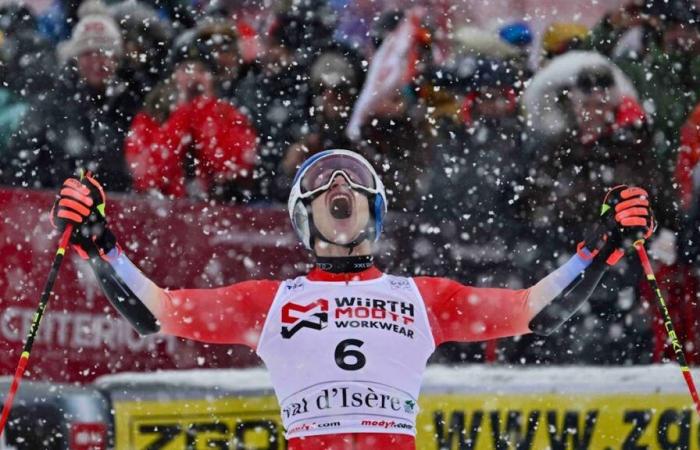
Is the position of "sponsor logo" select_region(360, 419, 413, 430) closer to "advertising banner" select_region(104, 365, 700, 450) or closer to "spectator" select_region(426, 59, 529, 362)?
"advertising banner" select_region(104, 365, 700, 450)

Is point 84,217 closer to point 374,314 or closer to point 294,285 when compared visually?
point 294,285

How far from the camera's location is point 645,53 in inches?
284

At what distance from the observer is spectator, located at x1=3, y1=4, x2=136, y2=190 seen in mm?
6816

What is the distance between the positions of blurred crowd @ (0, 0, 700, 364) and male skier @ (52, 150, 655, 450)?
1566 millimetres

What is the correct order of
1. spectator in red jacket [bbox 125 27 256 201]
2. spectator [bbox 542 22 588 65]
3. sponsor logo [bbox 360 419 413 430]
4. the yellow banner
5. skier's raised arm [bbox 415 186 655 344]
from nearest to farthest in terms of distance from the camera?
sponsor logo [bbox 360 419 413 430] → skier's raised arm [bbox 415 186 655 344] → the yellow banner → spectator in red jacket [bbox 125 27 256 201] → spectator [bbox 542 22 588 65]

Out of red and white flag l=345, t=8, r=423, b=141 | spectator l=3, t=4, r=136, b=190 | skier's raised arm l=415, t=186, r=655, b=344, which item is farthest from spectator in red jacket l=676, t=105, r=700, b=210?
spectator l=3, t=4, r=136, b=190

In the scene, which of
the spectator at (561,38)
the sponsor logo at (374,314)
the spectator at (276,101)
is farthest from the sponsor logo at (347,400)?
the spectator at (561,38)

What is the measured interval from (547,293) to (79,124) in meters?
3.06

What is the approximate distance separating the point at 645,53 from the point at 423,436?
251 cm

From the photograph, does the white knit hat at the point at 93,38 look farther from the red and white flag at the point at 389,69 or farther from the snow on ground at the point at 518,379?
the snow on ground at the point at 518,379

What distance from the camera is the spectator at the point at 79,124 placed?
22.4 ft

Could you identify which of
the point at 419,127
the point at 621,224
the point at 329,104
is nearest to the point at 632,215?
the point at 621,224

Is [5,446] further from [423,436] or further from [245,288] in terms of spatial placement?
[423,436]

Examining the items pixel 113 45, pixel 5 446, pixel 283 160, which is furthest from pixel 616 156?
pixel 5 446
